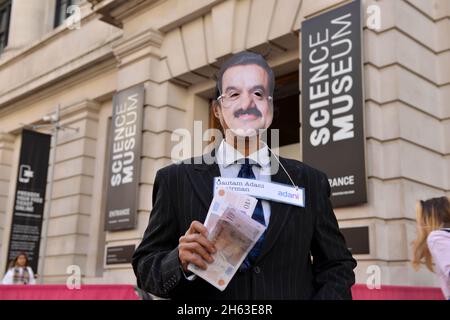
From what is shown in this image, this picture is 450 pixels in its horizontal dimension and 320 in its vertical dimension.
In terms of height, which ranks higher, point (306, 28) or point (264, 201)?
point (306, 28)

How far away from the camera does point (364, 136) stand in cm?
810

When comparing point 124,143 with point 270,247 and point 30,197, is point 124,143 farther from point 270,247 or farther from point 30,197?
point 270,247

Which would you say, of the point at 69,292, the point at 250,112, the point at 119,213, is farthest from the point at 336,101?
the point at 250,112

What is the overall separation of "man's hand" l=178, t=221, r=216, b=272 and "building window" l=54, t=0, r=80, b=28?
1844 centimetres

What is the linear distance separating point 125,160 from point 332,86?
5.38m

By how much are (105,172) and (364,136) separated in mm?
8636

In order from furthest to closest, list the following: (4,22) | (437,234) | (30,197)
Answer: (4,22) < (30,197) < (437,234)

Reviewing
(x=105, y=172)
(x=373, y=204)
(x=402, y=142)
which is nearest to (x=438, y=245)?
(x=373, y=204)

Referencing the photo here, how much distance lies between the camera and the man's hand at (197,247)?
1.74m

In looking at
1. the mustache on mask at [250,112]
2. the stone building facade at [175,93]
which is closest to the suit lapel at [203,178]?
the mustache on mask at [250,112]

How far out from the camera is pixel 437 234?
163 inches

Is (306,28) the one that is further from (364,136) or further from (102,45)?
(102,45)

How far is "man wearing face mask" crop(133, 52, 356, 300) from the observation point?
193cm

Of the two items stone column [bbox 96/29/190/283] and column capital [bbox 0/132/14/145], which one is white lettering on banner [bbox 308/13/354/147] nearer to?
stone column [bbox 96/29/190/283]
